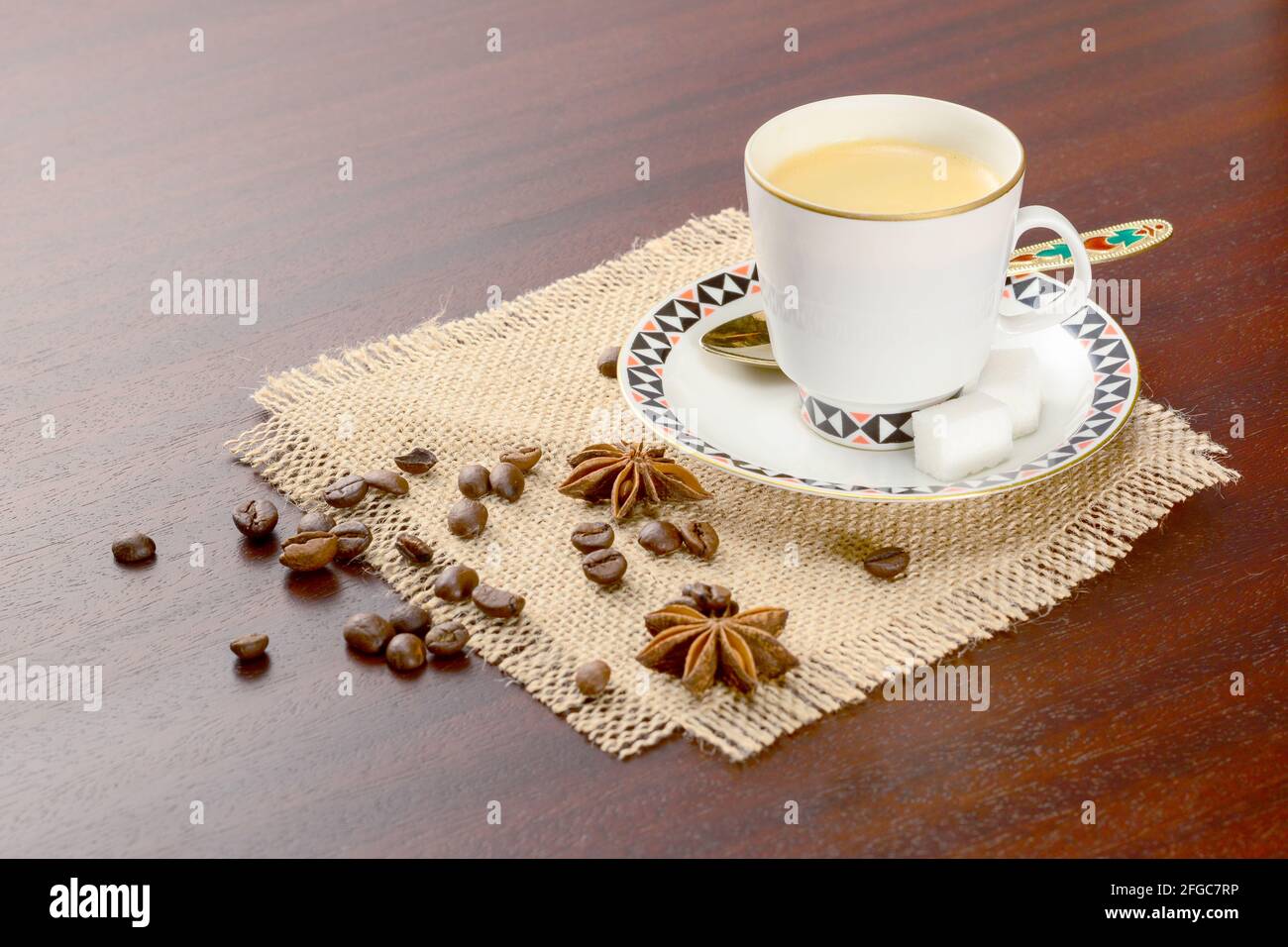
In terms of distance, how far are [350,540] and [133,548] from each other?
0.17m

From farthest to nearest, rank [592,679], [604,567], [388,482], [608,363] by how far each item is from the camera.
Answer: [608,363] → [388,482] → [604,567] → [592,679]

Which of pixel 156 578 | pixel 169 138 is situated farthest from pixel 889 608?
pixel 169 138

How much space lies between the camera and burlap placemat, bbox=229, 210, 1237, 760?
938 mm

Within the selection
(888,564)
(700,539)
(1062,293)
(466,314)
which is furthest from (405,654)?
(1062,293)

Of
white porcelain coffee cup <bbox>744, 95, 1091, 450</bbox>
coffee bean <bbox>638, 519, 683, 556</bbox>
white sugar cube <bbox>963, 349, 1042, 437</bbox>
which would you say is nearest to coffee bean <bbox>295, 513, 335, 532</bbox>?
coffee bean <bbox>638, 519, 683, 556</bbox>

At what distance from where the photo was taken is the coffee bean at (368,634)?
3.18 feet

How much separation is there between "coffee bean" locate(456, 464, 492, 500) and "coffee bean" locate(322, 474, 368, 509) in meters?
0.08

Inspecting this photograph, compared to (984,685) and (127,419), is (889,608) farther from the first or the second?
(127,419)

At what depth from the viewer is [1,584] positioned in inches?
41.8

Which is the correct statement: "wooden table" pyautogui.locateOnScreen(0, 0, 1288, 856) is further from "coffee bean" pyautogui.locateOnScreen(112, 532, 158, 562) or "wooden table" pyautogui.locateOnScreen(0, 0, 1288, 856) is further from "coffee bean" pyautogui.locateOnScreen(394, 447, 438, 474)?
"coffee bean" pyautogui.locateOnScreen(394, 447, 438, 474)

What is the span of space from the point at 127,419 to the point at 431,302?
318 mm

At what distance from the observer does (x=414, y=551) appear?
1059mm

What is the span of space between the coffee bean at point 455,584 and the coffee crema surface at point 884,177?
381mm

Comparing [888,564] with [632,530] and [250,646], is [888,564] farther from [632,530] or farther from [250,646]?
[250,646]
